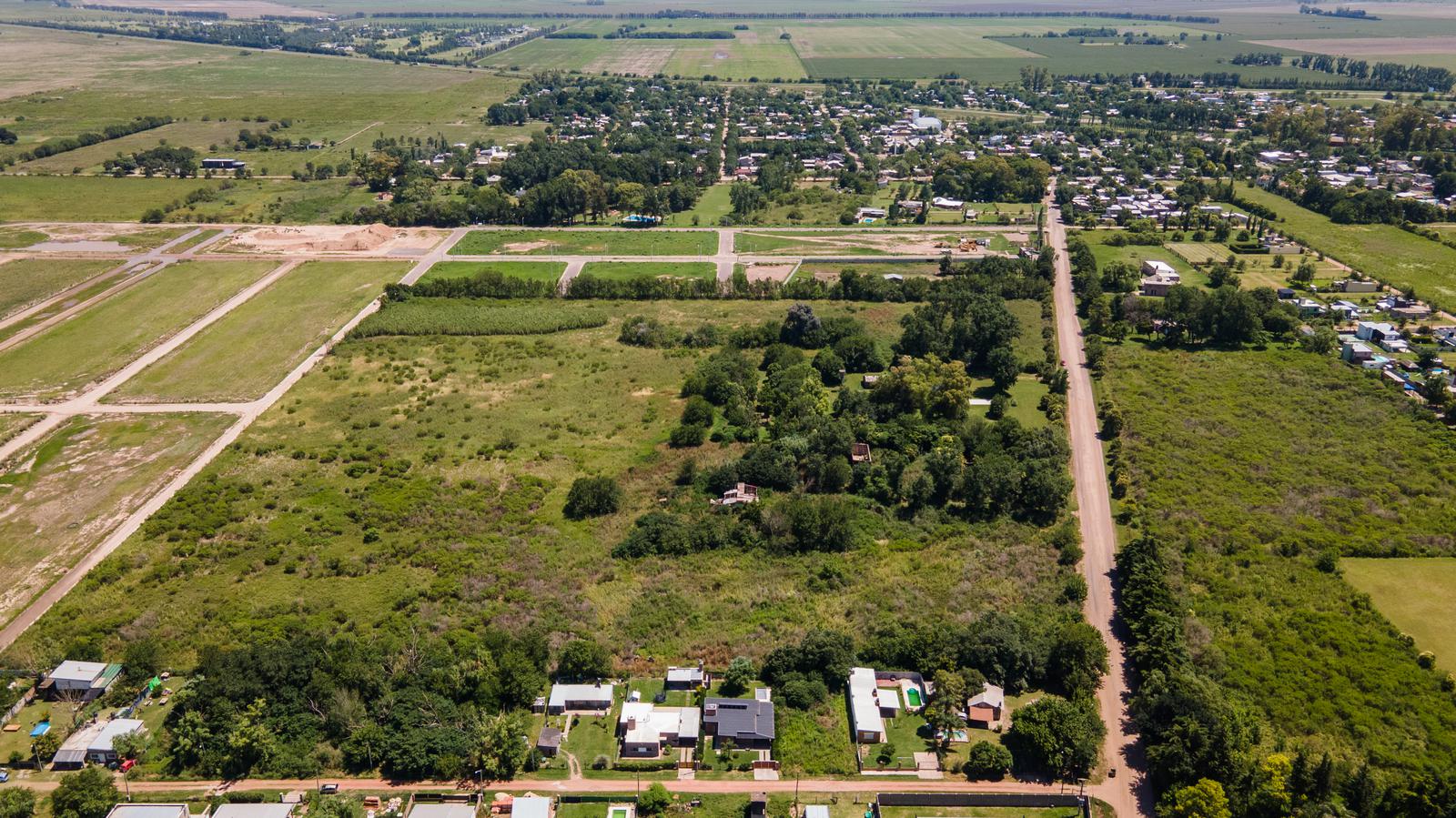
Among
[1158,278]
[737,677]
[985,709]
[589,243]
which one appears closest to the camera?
[985,709]

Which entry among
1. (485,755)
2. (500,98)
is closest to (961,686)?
(485,755)

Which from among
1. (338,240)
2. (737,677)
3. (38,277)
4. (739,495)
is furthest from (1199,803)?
(38,277)

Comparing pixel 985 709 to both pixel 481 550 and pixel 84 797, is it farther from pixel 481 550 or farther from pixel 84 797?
pixel 84 797

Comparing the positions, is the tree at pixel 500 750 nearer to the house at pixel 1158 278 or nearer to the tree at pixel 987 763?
the tree at pixel 987 763

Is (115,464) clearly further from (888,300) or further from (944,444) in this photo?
(888,300)

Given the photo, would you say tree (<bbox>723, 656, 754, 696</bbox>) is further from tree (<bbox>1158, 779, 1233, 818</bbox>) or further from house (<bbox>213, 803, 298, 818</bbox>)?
house (<bbox>213, 803, 298, 818</bbox>)

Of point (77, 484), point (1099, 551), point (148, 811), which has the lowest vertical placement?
point (1099, 551)
